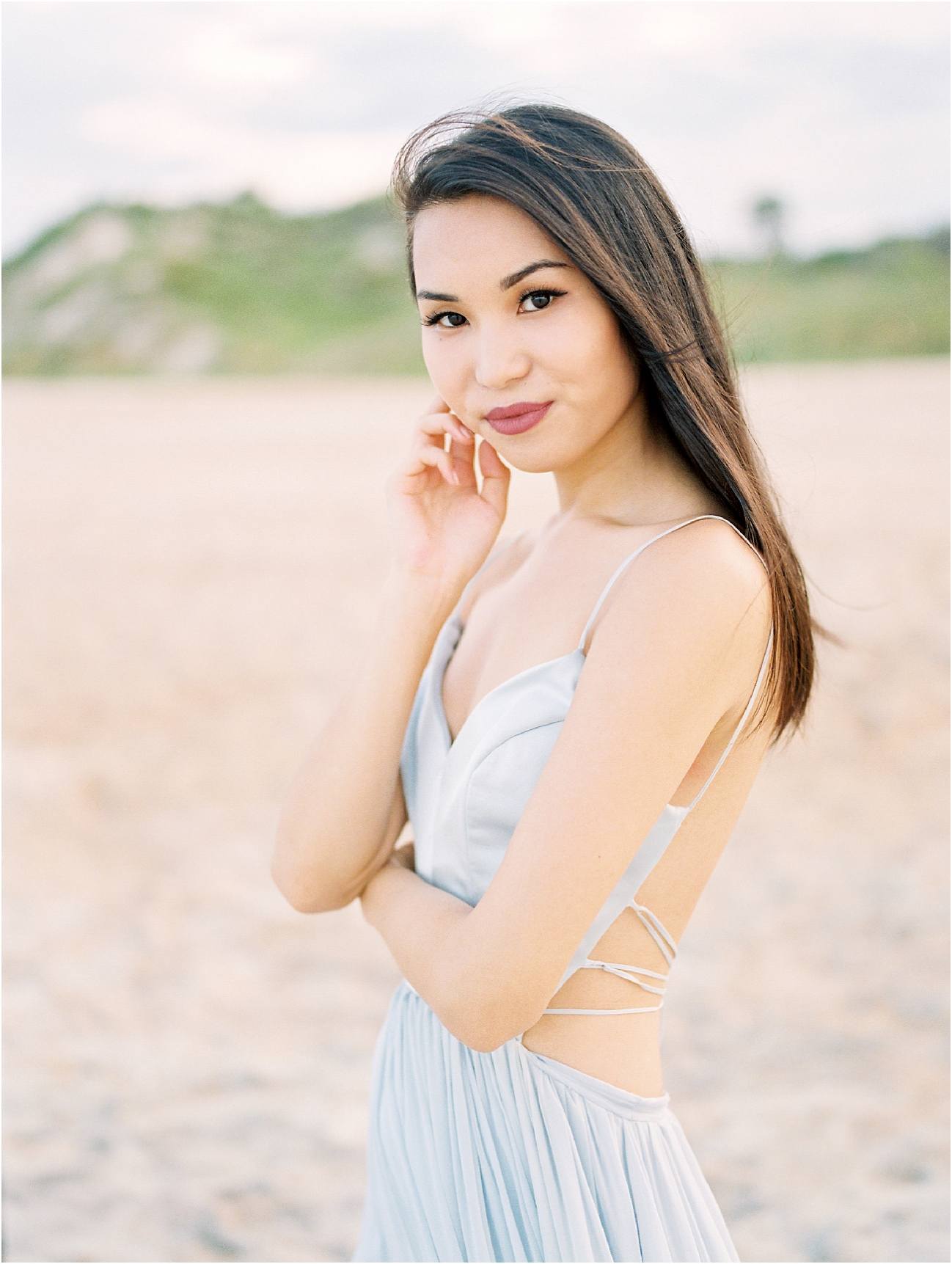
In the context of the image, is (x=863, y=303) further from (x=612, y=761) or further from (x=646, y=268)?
(x=612, y=761)

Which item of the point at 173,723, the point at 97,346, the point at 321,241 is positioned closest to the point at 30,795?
the point at 173,723

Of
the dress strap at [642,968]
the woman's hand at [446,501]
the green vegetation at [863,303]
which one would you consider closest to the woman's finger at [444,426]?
the woman's hand at [446,501]

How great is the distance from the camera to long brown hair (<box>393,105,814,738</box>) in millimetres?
1448

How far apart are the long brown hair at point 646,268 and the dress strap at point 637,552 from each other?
0.04 meters

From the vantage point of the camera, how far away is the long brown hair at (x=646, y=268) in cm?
145

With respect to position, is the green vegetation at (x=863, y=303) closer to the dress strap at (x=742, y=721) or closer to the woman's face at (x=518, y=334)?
the woman's face at (x=518, y=334)

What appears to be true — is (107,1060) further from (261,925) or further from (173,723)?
(173,723)

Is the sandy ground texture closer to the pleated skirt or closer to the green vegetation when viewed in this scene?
the pleated skirt

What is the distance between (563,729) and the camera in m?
1.37

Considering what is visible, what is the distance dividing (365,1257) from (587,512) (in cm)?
104

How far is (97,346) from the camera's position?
29719 millimetres

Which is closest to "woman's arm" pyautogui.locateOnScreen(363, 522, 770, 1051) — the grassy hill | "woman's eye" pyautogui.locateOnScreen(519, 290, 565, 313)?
"woman's eye" pyautogui.locateOnScreen(519, 290, 565, 313)

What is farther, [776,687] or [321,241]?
[321,241]

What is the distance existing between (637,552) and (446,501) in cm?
42
